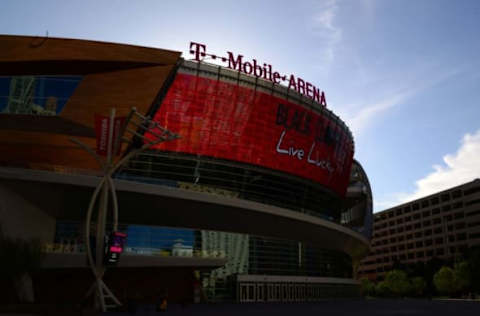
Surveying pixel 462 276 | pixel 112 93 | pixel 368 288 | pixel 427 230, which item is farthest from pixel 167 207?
pixel 427 230

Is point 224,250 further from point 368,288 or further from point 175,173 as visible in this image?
point 368,288

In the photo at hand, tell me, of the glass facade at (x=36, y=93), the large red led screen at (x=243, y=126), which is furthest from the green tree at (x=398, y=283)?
the glass facade at (x=36, y=93)

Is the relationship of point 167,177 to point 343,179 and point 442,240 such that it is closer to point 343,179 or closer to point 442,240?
point 343,179

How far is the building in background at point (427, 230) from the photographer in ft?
376

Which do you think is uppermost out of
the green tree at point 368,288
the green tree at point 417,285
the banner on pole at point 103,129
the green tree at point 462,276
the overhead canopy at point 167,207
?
the banner on pole at point 103,129

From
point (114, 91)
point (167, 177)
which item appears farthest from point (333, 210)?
point (114, 91)

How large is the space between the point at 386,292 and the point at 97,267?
94625 mm

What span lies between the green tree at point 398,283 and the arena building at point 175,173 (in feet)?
162

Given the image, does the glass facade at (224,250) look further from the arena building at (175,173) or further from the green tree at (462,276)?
the green tree at (462,276)

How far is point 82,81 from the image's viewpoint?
143 ft

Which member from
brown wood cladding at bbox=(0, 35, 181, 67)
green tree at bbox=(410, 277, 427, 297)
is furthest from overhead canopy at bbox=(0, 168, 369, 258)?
green tree at bbox=(410, 277, 427, 297)

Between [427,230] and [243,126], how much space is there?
325 feet

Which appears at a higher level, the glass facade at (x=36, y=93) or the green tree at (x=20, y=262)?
the glass facade at (x=36, y=93)

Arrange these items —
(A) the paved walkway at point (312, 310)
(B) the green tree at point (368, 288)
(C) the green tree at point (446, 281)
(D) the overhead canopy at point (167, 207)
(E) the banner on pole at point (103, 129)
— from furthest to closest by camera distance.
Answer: (B) the green tree at point (368, 288)
(C) the green tree at point (446, 281)
(D) the overhead canopy at point (167, 207)
(E) the banner on pole at point (103, 129)
(A) the paved walkway at point (312, 310)
